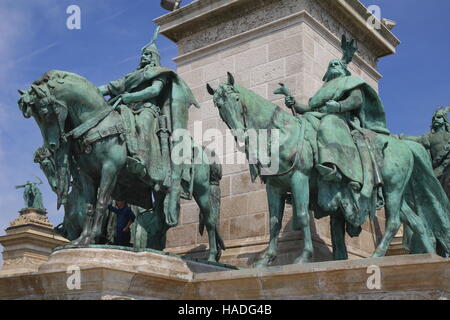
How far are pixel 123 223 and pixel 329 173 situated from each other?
4049 mm

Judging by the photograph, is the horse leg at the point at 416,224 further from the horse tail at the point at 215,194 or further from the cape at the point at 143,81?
the cape at the point at 143,81

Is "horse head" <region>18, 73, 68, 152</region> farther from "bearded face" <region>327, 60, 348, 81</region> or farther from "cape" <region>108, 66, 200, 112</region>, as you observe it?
"bearded face" <region>327, 60, 348, 81</region>

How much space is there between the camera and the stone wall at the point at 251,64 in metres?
11.4

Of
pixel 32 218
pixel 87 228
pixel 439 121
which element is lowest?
pixel 87 228

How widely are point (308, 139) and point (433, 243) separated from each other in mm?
2420

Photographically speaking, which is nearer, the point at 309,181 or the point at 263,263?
the point at 263,263

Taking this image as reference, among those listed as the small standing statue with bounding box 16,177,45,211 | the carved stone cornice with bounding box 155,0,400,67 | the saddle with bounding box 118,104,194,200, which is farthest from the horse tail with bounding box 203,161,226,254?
the small standing statue with bounding box 16,177,45,211

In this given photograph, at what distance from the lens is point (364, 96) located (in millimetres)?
10266

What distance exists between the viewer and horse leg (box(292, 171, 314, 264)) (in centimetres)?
889

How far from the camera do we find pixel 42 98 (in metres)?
8.70

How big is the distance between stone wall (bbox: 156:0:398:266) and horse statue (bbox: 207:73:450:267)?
4.84 ft

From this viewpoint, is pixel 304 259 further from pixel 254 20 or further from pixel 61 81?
pixel 254 20

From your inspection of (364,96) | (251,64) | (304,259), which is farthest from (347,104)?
(251,64)
